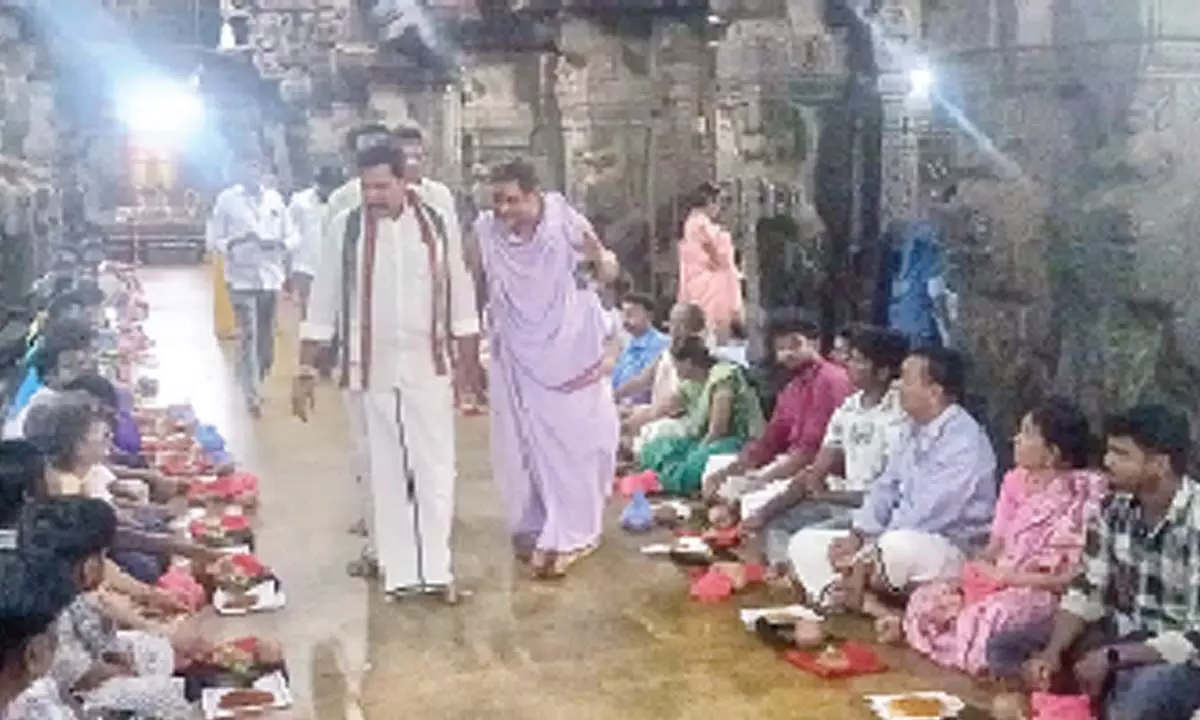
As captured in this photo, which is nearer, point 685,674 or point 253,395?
point 685,674

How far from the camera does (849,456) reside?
21.9 feet

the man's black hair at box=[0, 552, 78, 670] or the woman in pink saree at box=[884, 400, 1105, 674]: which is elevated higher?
the man's black hair at box=[0, 552, 78, 670]

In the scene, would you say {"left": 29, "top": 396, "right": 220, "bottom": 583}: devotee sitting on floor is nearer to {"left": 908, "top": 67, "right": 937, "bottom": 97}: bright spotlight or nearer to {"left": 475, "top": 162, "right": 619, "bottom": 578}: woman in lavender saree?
{"left": 475, "top": 162, "right": 619, "bottom": 578}: woman in lavender saree

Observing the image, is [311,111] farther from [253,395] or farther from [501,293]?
[501,293]

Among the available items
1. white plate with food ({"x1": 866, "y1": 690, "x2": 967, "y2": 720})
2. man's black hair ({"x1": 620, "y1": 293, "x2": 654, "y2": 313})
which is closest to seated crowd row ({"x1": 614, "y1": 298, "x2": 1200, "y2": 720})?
white plate with food ({"x1": 866, "y1": 690, "x2": 967, "y2": 720})

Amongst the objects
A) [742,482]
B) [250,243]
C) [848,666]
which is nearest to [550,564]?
[742,482]

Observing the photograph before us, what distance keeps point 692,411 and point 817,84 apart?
1948mm

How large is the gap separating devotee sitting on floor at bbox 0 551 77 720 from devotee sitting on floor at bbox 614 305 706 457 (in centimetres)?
516

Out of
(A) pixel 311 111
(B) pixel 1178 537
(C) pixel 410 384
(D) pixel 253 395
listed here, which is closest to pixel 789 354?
(C) pixel 410 384

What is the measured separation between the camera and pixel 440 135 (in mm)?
16469

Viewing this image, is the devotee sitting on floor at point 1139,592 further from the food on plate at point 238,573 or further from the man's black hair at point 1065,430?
the food on plate at point 238,573

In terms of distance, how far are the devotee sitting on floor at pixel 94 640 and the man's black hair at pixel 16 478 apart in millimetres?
334

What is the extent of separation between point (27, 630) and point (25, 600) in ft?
0.25

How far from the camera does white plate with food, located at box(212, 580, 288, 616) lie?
6.18 meters
